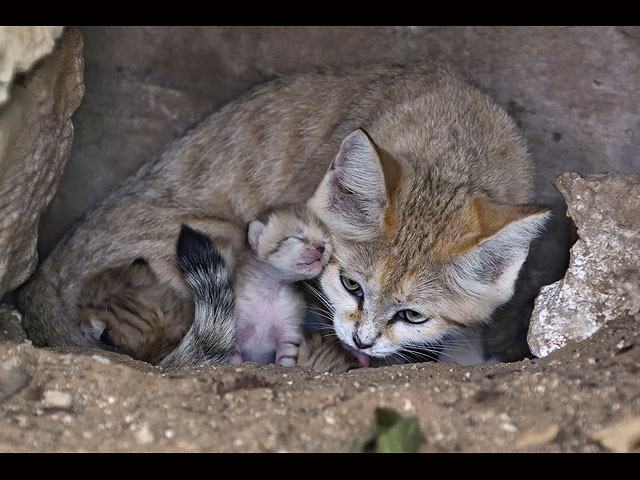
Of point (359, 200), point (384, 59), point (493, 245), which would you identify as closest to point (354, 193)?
point (359, 200)

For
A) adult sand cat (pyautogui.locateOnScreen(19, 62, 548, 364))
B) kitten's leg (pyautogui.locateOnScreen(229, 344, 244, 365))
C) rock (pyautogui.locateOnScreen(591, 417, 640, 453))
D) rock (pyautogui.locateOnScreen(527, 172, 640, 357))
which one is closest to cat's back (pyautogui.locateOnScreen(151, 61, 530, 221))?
adult sand cat (pyautogui.locateOnScreen(19, 62, 548, 364))

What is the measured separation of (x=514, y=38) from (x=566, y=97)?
0.46m

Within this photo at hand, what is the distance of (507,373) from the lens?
10.5 ft

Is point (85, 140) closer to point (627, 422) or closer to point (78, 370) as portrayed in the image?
point (78, 370)

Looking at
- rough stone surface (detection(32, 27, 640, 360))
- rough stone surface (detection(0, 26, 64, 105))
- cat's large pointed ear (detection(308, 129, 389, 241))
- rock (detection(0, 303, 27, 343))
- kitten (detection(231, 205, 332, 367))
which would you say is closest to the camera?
rough stone surface (detection(0, 26, 64, 105))

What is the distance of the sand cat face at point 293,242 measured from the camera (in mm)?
3877

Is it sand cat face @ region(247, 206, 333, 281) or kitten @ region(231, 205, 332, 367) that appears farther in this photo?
kitten @ region(231, 205, 332, 367)

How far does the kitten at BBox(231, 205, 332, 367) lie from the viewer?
4004mm

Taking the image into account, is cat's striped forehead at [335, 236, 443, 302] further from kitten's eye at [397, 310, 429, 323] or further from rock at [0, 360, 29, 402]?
rock at [0, 360, 29, 402]

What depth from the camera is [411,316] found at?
3719mm

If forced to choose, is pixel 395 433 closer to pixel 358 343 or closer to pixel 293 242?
pixel 358 343

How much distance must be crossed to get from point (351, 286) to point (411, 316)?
0.32 m
